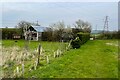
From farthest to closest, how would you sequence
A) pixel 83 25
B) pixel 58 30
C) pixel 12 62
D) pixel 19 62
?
1. pixel 83 25
2. pixel 58 30
3. pixel 19 62
4. pixel 12 62

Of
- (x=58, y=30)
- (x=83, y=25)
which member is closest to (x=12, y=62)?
(x=58, y=30)

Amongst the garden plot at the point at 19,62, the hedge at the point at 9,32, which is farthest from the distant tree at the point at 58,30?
the garden plot at the point at 19,62

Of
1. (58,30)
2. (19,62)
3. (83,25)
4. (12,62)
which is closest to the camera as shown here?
(12,62)

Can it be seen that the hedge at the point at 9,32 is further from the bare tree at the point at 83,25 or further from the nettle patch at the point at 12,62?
the nettle patch at the point at 12,62

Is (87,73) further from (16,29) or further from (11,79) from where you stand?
(16,29)

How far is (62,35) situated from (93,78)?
3160 cm

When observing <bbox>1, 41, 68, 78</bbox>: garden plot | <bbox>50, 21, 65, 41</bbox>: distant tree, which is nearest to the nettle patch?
<bbox>1, 41, 68, 78</bbox>: garden plot

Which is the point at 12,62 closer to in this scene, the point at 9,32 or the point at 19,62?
the point at 19,62

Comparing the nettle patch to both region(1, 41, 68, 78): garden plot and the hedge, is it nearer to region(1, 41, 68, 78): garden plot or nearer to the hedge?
region(1, 41, 68, 78): garden plot

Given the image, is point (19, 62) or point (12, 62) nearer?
point (12, 62)

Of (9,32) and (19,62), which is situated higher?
(9,32)

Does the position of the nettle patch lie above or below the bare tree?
below

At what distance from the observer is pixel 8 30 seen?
1756 inches

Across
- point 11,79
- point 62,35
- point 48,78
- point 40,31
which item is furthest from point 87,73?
point 40,31
